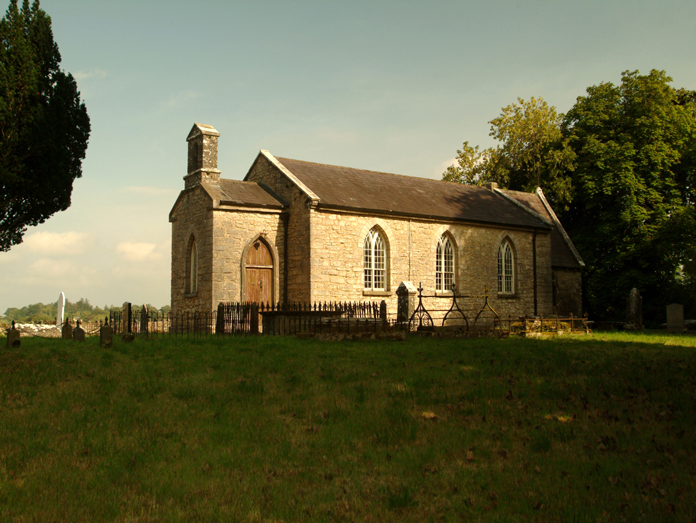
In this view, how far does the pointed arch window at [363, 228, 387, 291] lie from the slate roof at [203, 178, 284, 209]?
4.41m

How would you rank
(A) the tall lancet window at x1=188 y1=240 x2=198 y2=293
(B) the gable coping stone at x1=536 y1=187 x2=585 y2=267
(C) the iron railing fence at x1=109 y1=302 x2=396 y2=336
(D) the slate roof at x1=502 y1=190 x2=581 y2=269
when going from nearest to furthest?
1. (C) the iron railing fence at x1=109 y1=302 x2=396 y2=336
2. (A) the tall lancet window at x1=188 y1=240 x2=198 y2=293
3. (D) the slate roof at x1=502 y1=190 x2=581 y2=269
4. (B) the gable coping stone at x1=536 y1=187 x2=585 y2=267

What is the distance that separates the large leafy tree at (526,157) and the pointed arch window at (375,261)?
17692 millimetres

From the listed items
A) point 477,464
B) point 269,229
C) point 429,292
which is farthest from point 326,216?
point 477,464

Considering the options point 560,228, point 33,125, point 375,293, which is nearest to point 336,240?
point 375,293

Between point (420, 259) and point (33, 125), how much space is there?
1742 cm

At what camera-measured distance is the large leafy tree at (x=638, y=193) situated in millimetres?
34406

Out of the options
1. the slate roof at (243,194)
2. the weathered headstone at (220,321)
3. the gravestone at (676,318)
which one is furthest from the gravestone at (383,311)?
the gravestone at (676,318)

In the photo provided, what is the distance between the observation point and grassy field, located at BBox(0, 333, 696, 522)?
630cm

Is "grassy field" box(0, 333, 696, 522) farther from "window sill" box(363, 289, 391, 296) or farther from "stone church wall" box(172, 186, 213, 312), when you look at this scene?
"window sill" box(363, 289, 391, 296)

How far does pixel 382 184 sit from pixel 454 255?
5240 millimetres

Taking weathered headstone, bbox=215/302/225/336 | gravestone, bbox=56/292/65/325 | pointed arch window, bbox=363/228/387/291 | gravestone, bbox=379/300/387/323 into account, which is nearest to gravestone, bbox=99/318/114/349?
weathered headstone, bbox=215/302/225/336

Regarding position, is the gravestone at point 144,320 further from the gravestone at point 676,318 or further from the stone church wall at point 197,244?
the gravestone at point 676,318

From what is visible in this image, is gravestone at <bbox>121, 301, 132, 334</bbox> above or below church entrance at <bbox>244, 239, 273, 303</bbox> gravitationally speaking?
below

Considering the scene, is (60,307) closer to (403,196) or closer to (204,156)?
(204,156)
